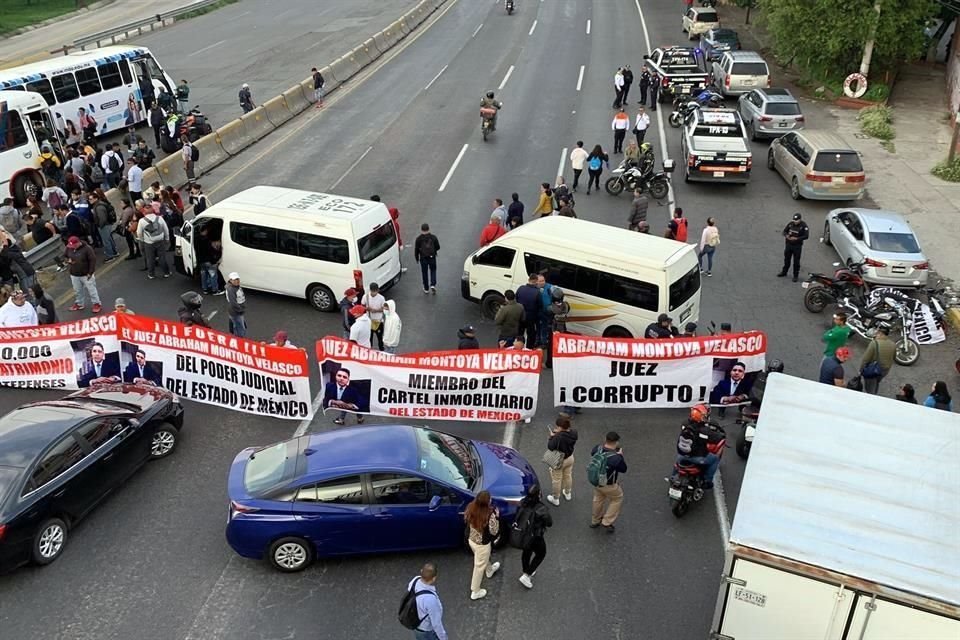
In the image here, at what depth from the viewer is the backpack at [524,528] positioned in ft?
30.5

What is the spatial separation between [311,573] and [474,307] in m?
8.23

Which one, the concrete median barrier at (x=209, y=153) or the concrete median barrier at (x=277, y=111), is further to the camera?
the concrete median barrier at (x=277, y=111)

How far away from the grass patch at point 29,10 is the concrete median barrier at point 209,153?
117 ft

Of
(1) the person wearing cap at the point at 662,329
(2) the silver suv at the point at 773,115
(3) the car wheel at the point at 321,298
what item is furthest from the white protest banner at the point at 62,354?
(2) the silver suv at the point at 773,115

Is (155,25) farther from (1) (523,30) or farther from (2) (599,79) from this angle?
(2) (599,79)

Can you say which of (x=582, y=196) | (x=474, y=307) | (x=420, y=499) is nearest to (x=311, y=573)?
(x=420, y=499)

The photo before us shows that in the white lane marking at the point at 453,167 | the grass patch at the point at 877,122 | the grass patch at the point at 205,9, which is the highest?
the white lane marking at the point at 453,167

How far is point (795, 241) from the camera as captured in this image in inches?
720

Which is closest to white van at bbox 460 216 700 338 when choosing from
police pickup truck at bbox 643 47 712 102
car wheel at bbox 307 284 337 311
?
car wheel at bbox 307 284 337 311

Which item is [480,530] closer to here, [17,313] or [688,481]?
[688,481]

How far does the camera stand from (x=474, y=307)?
1734cm

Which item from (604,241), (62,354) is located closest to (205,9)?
(62,354)

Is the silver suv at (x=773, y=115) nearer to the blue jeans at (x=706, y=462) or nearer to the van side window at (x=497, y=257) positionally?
the van side window at (x=497, y=257)

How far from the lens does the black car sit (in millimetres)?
9812
